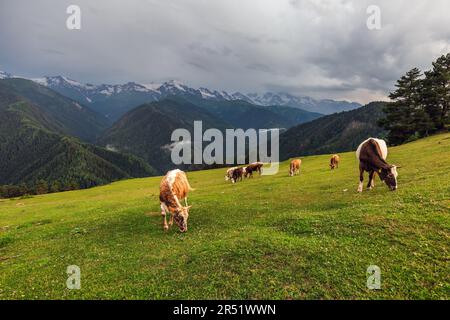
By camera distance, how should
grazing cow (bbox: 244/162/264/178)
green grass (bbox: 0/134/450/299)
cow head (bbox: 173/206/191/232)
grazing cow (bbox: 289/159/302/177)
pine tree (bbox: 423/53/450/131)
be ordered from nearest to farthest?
green grass (bbox: 0/134/450/299), cow head (bbox: 173/206/191/232), grazing cow (bbox: 289/159/302/177), grazing cow (bbox: 244/162/264/178), pine tree (bbox: 423/53/450/131)

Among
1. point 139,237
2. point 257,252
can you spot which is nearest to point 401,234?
point 257,252

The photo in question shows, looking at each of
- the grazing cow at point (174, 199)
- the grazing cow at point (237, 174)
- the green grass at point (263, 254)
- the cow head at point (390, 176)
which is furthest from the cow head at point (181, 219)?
the grazing cow at point (237, 174)

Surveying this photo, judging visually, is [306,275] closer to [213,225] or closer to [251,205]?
[213,225]

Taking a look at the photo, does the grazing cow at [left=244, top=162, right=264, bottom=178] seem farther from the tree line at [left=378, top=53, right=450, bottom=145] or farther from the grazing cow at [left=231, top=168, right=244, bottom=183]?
the tree line at [left=378, top=53, right=450, bottom=145]

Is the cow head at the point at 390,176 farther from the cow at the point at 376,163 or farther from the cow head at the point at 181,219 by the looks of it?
the cow head at the point at 181,219

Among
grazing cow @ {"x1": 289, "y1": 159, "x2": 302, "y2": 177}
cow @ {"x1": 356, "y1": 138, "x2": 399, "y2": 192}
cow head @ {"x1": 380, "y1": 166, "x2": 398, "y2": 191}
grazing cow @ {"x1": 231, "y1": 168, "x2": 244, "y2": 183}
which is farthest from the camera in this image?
grazing cow @ {"x1": 231, "y1": 168, "x2": 244, "y2": 183}

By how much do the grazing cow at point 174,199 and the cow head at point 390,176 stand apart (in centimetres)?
1484

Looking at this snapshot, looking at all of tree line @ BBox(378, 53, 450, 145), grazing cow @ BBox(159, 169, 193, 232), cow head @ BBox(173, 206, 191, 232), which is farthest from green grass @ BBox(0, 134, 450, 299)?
tree line @ BBox(378, 53, 450, 145)

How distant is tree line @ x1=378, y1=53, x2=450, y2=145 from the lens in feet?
234

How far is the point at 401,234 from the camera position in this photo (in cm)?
1301

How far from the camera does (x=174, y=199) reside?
62.6 feet

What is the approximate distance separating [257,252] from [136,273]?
221 inches

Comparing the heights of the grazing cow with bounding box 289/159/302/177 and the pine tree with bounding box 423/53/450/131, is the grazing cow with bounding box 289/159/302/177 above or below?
below

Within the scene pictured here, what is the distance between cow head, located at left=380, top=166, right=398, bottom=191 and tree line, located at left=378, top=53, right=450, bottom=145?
62567 millimetres
